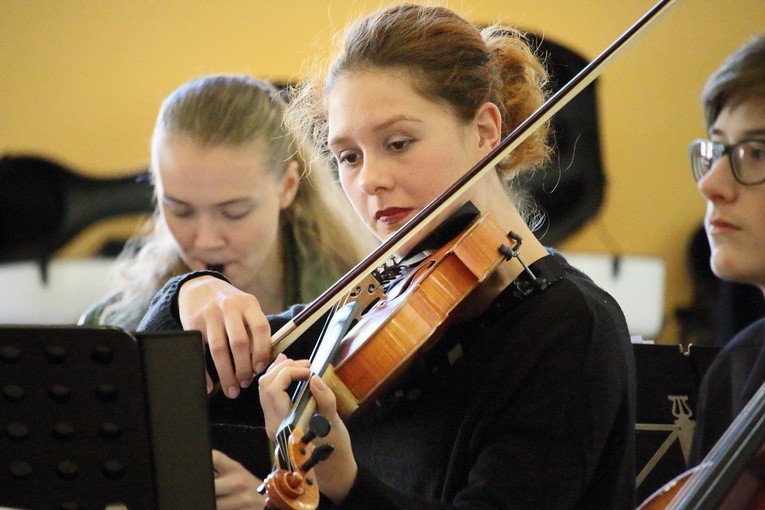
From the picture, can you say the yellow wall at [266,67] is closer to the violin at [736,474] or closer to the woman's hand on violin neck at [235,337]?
the woman's hand on violin neck at [235,337]

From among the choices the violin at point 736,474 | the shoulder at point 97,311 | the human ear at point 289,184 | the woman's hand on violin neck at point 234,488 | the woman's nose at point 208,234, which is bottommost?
the shoulder at point 97,311

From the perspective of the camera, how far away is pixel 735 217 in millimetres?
1033

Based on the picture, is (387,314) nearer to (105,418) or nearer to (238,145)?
(105,418)

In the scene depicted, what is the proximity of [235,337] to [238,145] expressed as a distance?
885 millimetres

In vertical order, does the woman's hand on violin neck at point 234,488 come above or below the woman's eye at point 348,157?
below

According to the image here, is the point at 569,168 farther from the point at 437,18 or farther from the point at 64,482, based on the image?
the point at 64,482

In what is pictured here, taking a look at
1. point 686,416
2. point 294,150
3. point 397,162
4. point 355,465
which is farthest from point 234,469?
point 294,150

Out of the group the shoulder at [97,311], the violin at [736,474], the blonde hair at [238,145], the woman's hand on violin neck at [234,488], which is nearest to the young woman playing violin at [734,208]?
the violin at [736,474]

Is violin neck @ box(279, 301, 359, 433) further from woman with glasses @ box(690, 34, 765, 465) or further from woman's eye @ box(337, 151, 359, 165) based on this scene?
woman with glasses @ box(690, 34, 765, 465)

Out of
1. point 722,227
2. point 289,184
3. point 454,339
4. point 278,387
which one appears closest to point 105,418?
point 278,387

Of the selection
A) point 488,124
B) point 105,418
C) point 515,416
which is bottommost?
point 105,418

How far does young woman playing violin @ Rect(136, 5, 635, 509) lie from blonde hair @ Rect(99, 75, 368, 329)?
653 mm

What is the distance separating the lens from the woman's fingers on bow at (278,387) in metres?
0.80

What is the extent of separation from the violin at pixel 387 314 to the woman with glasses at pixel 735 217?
18 cm
